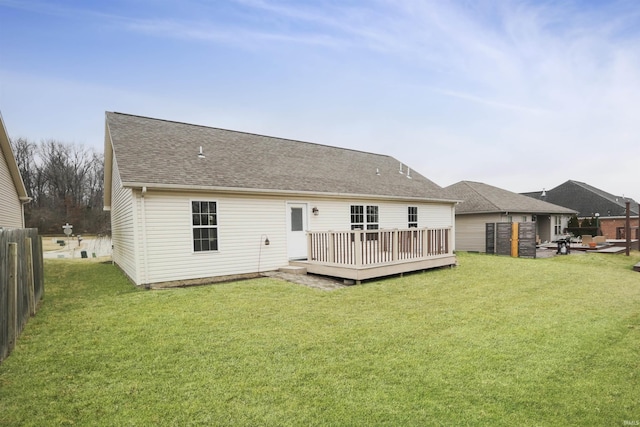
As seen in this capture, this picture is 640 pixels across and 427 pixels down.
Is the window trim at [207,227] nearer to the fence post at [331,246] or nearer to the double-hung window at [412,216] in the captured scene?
the fence post at [331,246]

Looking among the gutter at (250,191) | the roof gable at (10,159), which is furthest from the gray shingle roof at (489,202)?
the roof gable at (10,159)

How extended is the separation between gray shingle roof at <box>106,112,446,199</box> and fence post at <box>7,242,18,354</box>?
12.0 feet

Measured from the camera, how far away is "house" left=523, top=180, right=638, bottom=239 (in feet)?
97.7

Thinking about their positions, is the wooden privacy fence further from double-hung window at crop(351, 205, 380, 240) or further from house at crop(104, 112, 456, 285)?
double-hung window at crop(351, 205, 380, 240)

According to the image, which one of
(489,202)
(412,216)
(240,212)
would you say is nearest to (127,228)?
(240,212)

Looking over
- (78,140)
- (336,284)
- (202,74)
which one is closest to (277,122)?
(202,74)

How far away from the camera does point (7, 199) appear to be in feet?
44.7

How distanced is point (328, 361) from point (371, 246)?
18.4ft

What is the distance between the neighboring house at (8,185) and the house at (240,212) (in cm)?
338

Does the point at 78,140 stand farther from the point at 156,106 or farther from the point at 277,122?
the point at 277,122

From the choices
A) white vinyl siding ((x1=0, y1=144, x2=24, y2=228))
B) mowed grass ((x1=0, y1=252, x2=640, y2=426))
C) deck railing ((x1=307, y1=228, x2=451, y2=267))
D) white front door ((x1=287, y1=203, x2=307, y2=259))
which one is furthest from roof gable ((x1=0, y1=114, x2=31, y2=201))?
deck railing ((x1=307, y1=228, x2=451, y2=267))

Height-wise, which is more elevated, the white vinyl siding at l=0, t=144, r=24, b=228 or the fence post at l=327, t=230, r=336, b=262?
the white vinyl siding at l=0, t=144, r=24, b=228

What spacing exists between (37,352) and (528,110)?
66.0ft

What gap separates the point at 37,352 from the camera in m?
4.33
